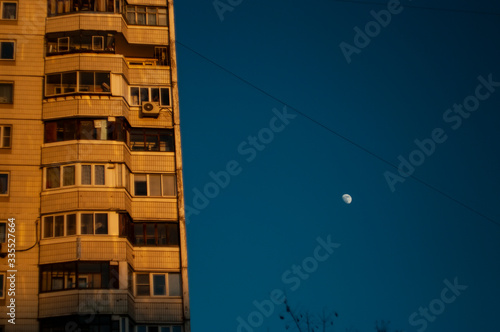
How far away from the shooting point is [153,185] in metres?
43.8

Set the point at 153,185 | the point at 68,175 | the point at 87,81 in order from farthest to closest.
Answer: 1. the point at 87,81
2. the point at 153,185
3. the point at 68,175

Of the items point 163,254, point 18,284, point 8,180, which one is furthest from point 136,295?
point 8,180

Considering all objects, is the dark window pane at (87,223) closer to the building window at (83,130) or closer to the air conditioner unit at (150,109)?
the building window at (83,130)

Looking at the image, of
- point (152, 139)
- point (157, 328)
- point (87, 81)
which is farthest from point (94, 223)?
point (87, 81)

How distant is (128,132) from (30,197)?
20.5 ft

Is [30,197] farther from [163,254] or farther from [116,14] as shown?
[116,14]

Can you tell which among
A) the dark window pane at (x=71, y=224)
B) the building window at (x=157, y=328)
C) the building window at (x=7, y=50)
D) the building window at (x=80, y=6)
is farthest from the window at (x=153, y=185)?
the building window at (x=80, y=6)

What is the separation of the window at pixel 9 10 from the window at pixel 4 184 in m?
9.27

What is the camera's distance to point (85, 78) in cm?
4428

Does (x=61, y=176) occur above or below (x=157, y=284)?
above

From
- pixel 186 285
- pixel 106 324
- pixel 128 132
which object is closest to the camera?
pixel 106 324

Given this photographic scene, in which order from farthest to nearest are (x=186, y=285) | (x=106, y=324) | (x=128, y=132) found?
(x=128, y=132), (x=186, y=285), (x=106, y=324)

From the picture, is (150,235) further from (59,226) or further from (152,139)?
(152,139)

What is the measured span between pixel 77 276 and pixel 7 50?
44.1 ft
